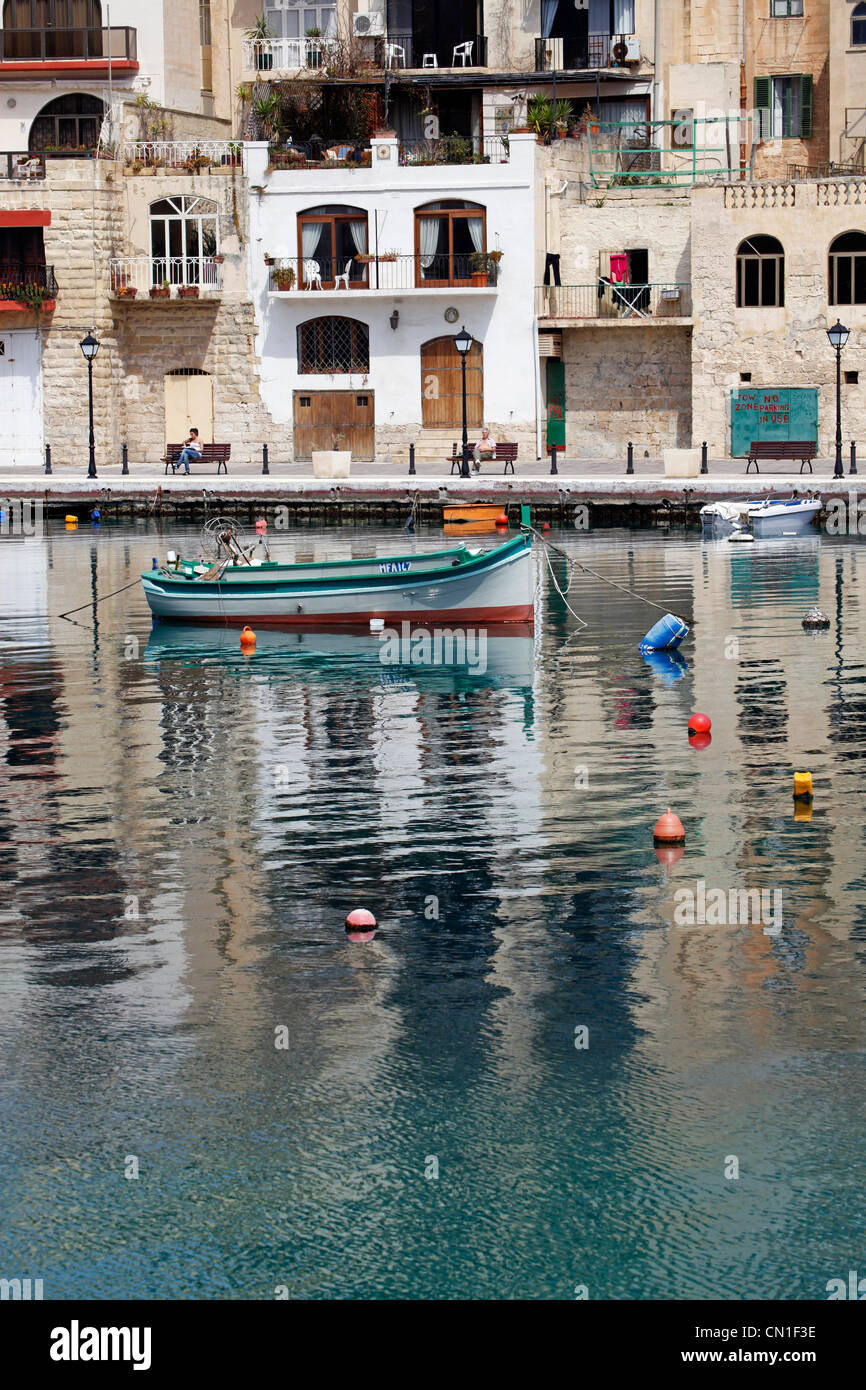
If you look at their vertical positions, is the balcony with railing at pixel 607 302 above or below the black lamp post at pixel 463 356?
above

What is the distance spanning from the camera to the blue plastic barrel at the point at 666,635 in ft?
90.8

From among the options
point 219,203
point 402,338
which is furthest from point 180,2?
point 402,338

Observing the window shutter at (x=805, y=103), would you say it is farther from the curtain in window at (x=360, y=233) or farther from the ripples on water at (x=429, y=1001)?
the ripples on water at (x=429, y=1001)

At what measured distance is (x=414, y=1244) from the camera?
10227 millimetres

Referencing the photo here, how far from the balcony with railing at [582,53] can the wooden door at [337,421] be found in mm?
10778

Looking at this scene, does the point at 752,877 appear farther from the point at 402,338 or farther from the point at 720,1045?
the point at 402,338

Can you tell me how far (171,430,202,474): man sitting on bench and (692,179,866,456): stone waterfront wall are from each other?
13.2 m

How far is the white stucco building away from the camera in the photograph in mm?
51844

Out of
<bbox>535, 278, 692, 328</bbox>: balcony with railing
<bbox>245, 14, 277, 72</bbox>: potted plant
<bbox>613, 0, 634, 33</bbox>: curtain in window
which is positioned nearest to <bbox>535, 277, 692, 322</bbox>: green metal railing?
<bbox>535, 278, 692, 328</bbox>: balcony with railing

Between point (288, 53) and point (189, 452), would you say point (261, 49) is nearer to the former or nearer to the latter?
point (288, 53)

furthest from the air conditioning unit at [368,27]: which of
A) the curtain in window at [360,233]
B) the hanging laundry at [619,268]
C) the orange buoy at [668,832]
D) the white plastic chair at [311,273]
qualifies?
the orange buoy at [668,832]

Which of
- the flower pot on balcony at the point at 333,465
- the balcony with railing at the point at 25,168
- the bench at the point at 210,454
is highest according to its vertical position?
the balcony with railing at the point at 25,168

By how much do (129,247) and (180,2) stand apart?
26.3ft

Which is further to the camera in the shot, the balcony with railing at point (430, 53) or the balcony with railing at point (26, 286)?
the balcony with railing at point (430, 53)
